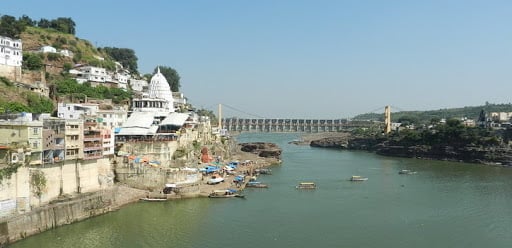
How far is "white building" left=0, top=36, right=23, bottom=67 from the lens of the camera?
114ft

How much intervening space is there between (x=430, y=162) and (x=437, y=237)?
32553 millimetres

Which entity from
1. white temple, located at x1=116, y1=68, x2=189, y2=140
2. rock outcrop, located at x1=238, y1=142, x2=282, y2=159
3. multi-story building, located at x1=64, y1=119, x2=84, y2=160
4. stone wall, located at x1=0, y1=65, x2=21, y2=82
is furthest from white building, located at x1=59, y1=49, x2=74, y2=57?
multi-story building, located at x1=64, y1=119, x2=84, y2=160

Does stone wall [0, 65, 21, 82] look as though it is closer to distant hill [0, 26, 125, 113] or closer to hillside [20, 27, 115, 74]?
distant hill [0, 26, 125, 113]

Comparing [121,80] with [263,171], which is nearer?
[263,171]

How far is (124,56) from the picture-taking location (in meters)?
67.3

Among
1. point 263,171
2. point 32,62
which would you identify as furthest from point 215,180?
point 32,62

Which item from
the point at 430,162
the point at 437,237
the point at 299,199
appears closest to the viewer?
the point at 437,237

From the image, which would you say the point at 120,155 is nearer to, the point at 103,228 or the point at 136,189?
the point at 136,189

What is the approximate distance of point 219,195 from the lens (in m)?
27.5

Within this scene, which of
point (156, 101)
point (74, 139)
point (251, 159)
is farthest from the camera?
Result: point (251, 159)

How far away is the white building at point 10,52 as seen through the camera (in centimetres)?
3462

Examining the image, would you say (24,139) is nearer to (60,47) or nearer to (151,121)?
(151,121)

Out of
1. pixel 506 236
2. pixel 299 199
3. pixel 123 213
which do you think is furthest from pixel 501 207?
pixel 123 213

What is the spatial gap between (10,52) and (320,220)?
26.3 meters
